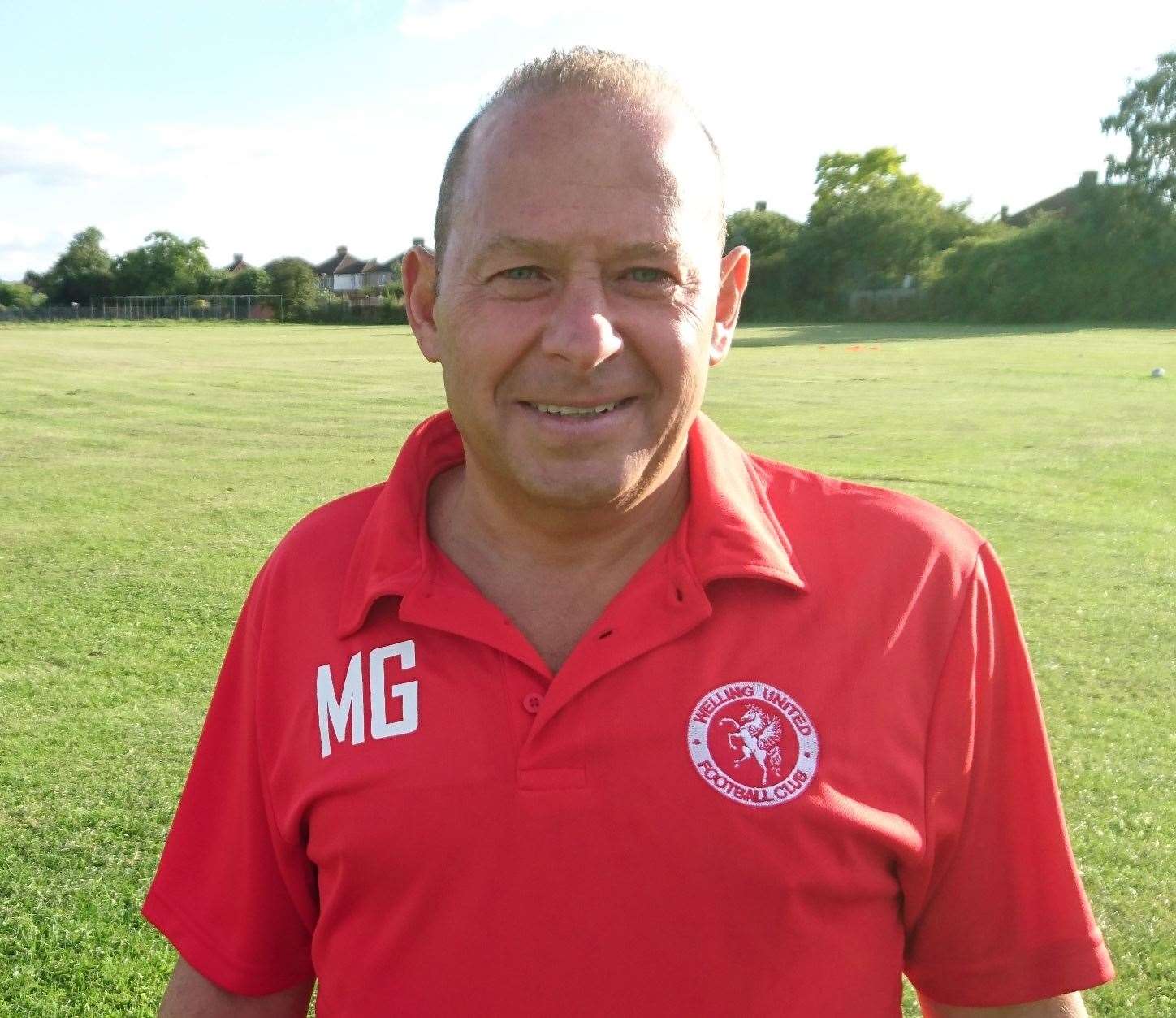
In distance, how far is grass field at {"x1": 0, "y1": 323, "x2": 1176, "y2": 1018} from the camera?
3.67 metres

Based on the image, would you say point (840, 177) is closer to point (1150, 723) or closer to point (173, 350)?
point (173, 350)

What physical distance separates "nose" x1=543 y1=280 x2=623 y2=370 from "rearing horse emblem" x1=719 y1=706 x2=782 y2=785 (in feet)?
1.94

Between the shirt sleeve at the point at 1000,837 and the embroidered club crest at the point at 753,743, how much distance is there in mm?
199

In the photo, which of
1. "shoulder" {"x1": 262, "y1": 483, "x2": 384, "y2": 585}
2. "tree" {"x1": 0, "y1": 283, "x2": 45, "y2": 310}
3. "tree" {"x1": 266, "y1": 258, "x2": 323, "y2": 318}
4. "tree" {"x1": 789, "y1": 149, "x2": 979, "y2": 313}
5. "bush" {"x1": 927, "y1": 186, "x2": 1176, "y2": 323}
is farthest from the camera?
"tree" {"x1": 0, "y1": 283, "x2": 45, "y2": 310}

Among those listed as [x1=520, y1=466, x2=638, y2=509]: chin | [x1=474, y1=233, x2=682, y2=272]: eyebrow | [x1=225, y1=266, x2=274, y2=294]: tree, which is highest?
[x1=474, y1=233, x2=682, y2=272]: eyebrow

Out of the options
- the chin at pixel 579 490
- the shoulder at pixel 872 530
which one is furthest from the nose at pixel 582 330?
the shoulder at pixel 872 530

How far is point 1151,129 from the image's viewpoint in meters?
59.9

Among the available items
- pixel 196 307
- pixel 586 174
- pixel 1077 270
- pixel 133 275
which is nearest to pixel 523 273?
pixel 586 174

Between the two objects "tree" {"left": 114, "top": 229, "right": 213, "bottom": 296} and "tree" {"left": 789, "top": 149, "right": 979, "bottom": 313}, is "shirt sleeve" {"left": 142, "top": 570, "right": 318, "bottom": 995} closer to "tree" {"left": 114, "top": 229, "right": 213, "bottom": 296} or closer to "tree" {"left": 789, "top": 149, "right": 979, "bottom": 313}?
"tree" {"left": 789, "top": 149, "right": 979, "bottom": 313}

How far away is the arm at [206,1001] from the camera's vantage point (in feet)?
6.72

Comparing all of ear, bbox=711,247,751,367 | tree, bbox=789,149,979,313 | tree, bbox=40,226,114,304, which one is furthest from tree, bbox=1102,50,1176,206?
tree, bbox=40,226,114,304

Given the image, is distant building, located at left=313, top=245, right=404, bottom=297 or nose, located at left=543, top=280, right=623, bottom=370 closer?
nose, located at left=543, top=280, right=623, bottom=370

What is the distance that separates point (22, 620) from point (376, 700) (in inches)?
200

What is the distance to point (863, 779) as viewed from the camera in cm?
179
